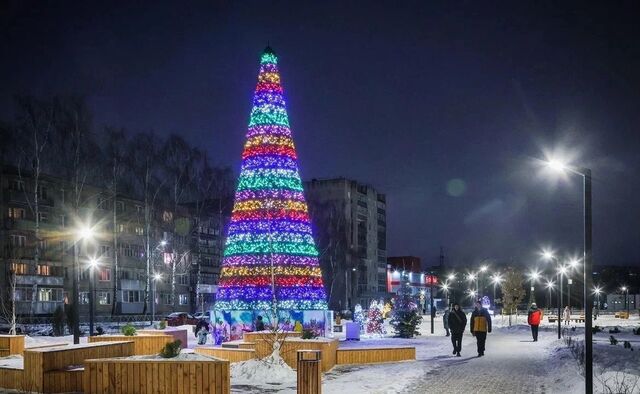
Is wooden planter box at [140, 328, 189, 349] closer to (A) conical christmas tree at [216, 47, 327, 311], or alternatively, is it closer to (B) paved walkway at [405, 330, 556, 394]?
(A) conical christmas tree at [216, 47, 327, 311]

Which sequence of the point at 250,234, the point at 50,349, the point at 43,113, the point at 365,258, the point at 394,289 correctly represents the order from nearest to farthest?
the point at 50,349 < the point at 250,234 < the point at 43,113 < the point at 365,258 < the point at 394,289

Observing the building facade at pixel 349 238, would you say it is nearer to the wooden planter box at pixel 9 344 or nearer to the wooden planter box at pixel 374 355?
the wooden planter box at pixel 374 355

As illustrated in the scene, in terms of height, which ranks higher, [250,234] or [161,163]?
[161,163]

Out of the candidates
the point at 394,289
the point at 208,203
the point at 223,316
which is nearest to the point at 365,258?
the point at 394,289

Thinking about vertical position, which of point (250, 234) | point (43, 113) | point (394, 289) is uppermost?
point (43, 113)

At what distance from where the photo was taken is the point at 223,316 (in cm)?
3091

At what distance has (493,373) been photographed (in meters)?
17.8

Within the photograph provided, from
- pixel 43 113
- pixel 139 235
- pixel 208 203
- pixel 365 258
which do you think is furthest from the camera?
pixel 365 258

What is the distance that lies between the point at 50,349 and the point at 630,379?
1206cm

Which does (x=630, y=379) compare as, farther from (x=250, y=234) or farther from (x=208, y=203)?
(x=208, y=203)

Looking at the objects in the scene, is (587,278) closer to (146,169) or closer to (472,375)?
(472,375)

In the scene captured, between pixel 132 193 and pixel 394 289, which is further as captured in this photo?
pixel 394 289

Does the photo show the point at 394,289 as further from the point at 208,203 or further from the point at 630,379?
the point at 630,379

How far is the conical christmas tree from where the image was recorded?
99.0 feet
